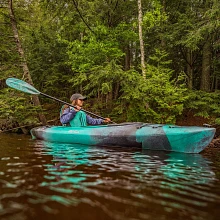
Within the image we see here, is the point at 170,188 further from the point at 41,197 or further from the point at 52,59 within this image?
the point at 52,59

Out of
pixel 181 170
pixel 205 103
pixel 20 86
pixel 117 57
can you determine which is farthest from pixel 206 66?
pixel 181 170

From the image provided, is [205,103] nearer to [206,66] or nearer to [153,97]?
[153,97]

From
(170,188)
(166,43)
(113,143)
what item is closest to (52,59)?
(166,43)

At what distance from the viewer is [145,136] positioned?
5.63 metres

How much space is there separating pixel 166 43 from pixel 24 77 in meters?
7.02

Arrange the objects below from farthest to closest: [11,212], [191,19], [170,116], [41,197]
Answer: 1. [191,19]
2. [170,116]
3. [41,197]
4. [11,212]

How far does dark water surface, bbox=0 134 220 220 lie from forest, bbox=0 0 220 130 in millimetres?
4847

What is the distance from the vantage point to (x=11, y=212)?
182cm

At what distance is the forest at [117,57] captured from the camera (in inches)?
331

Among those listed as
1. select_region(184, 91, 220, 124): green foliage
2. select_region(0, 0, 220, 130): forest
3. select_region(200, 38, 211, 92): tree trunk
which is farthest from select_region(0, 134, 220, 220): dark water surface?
select_region(200, 38, 211, 92): tree trunk

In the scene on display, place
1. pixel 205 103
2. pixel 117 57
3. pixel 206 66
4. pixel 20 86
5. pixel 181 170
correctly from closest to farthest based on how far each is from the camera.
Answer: pixel 181 170
pixel 20 86
pixel 205 103
pixel 206 66
pixel 117 57

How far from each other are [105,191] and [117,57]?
930cm

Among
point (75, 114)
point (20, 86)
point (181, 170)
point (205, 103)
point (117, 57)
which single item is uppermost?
point (117, 57)

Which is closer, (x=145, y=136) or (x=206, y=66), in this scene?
(x=145, y=136)
